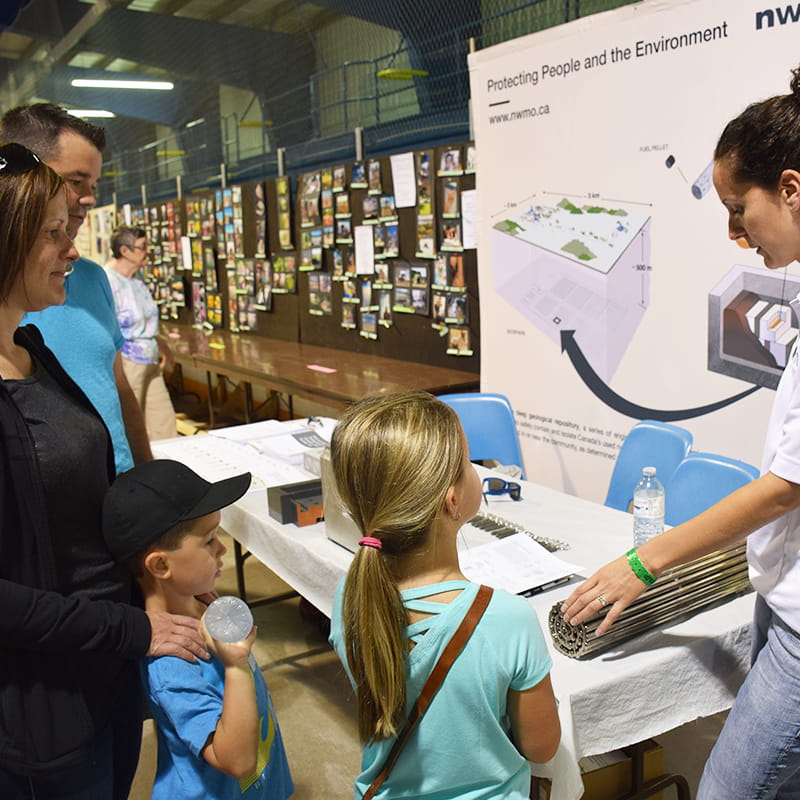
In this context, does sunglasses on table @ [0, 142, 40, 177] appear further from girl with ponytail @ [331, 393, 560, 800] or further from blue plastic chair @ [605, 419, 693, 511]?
blue plastic chair @ [605, 419, 693, 511]

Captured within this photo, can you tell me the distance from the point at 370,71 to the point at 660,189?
4523 mm

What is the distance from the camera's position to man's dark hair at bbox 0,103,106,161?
177 cm

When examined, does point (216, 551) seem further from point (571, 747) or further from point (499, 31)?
point (499, 31)

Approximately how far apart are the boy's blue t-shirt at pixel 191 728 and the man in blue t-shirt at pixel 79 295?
74 cm

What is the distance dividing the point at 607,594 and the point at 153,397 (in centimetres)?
432

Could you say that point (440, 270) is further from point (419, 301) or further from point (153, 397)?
point (153, 397)

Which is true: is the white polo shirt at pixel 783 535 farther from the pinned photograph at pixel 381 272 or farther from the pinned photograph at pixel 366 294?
the pinned photograph at pixel 366 294

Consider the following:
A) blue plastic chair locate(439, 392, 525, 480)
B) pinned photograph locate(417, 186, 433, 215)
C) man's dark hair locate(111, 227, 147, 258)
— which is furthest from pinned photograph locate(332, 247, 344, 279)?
blue plastic chair locate(439, 392, 525, 480)

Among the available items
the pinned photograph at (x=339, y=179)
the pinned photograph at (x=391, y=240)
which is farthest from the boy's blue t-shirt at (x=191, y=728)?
the pinned photograph at (x=339, y=179)

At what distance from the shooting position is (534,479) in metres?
3.59

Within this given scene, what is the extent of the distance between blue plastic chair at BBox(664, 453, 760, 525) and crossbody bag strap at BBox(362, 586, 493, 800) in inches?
55.5

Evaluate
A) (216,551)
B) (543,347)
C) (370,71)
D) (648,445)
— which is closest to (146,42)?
(370,71)

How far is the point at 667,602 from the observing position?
152 cm

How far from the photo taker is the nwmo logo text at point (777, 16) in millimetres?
2340
